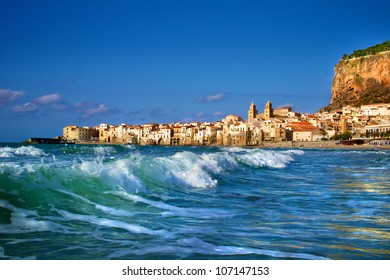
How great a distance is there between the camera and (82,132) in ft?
454

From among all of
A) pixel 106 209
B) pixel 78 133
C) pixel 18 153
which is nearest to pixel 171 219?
pixel 106 209

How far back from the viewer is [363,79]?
11938cm

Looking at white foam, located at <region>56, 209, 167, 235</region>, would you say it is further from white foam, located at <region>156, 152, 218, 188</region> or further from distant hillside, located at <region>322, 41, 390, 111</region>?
distant hillside, located at <region>322, 41, 390, 111</region>

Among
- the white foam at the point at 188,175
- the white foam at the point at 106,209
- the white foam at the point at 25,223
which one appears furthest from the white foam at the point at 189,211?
the white foam at the point at 188,175

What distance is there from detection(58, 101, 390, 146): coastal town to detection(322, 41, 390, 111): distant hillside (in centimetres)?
770

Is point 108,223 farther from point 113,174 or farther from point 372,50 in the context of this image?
point 372,50

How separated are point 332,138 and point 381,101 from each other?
2676 cm

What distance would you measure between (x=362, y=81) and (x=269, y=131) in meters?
33.8

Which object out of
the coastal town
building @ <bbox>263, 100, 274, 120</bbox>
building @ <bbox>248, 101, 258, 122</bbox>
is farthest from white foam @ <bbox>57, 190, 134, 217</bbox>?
building @ <bbox>248, 101, 258, 122</bbox>

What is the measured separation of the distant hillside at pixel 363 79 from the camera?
114 m

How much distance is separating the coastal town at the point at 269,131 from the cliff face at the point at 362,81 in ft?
24.3
